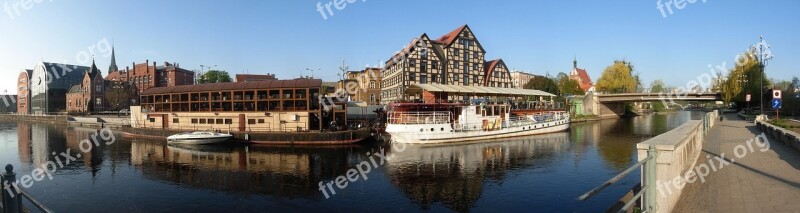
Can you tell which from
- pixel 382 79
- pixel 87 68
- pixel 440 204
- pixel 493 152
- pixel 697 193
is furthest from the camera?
pixel 87 68

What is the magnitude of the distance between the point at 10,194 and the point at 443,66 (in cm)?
6803

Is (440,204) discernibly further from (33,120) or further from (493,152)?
(33,120)

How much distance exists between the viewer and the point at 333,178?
23344 mm

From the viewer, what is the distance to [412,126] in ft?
125

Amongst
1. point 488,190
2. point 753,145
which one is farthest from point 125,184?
point 753,145

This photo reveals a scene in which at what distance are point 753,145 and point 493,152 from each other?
16.6 metres

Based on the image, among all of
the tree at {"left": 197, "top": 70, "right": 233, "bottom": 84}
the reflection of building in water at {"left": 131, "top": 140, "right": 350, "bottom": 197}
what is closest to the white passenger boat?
the reflection of building in water at {"left": 131, "top": 140, "right": 350, "bottom": 197}

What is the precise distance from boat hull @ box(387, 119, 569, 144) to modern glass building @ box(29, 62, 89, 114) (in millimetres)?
123401

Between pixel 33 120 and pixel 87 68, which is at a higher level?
pixel 87 68

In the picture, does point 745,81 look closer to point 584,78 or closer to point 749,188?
point 749,188

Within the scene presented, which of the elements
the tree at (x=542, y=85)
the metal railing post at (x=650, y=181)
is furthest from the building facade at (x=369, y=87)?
the metal railing post at (x=650, y=181)

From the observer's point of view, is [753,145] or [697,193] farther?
[753,145]

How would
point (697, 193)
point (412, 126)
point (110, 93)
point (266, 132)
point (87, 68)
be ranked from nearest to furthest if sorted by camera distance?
point (697, 193) → point (412, 126) → point (266, 132) → point (110, 93) → point (87, 68)

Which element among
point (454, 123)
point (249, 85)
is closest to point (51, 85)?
point (249, 85)
